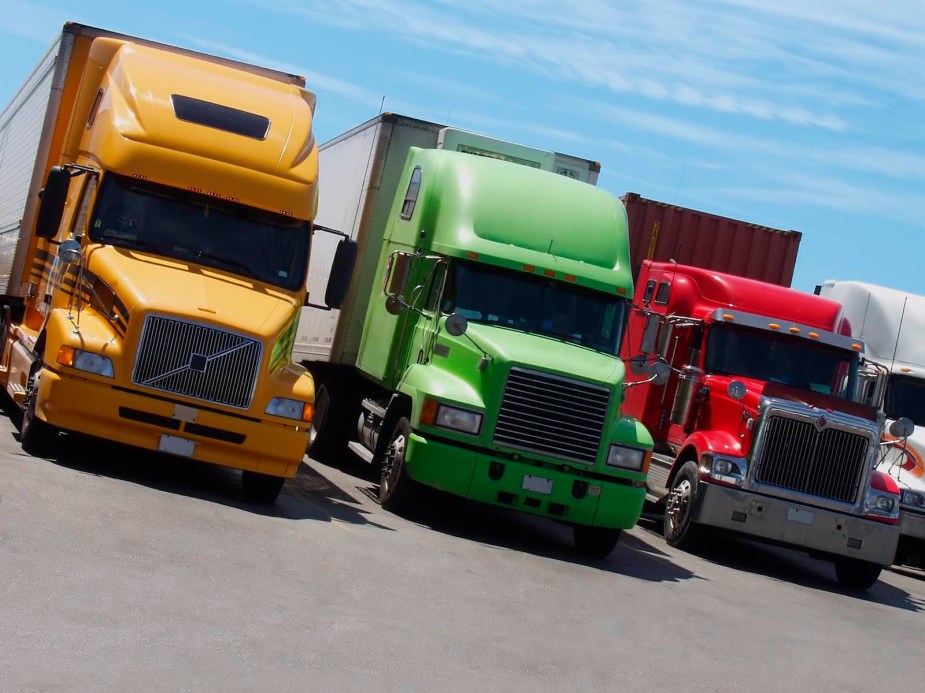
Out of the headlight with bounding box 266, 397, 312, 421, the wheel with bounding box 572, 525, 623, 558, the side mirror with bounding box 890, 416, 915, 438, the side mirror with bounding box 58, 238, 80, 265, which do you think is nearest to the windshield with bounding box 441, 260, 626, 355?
the wheel with bounding box 572, 525, 623, 558

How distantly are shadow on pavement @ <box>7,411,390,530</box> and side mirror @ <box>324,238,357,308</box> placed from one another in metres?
1.97

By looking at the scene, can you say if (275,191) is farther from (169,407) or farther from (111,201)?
(169,407)

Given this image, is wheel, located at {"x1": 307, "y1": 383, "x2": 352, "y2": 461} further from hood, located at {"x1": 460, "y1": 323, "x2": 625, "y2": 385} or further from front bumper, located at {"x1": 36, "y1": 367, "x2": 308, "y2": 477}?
front bumper, located at {"x1": 36, "y1": 367, "x2": 308, "y2": 477}

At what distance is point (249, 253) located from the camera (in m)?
13.6

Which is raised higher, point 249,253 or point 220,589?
point 249,253

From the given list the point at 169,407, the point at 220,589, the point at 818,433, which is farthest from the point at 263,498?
the point at 818,433

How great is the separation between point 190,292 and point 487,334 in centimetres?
305

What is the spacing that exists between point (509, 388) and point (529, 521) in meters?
3.73

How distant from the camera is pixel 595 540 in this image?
563 inches

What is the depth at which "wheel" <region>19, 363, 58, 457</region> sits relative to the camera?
12453 millimetres

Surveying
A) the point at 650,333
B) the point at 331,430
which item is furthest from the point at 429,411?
the point at 331,430

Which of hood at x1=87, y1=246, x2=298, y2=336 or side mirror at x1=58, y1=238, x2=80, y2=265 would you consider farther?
side mirror at x1=58, y1=238, x2=80, y2=265

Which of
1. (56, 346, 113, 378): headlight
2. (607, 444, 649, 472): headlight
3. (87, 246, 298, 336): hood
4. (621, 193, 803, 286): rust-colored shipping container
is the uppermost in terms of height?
(621, 193, 803, 286): rust-colored shipping container

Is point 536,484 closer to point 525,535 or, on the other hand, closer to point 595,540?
point 595,540
